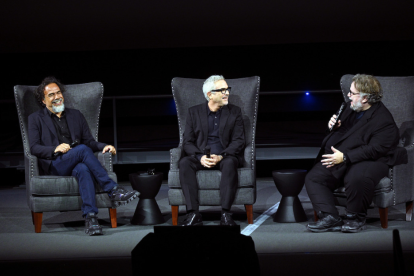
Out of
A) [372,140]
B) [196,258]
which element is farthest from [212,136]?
[196,258]

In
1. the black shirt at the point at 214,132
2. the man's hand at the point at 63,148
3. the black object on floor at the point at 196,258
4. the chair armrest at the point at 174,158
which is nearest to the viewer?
the black object on floor at the point at 196,258

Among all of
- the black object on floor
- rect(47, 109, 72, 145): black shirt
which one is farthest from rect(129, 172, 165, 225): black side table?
the black object on floor

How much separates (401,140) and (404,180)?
0.40 metres

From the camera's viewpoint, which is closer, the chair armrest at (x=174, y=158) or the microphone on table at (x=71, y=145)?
the microphone on table at (x=71, y=145)

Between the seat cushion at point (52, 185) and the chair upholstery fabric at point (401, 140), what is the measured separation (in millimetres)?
1812

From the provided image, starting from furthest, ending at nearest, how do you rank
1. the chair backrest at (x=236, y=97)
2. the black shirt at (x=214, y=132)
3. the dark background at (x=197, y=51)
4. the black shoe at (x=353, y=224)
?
the dark background at (x=197, y=51)
the chair backrest at (x=236, y=97)
the black shirt at (x=214, y=132)
the black shoe at (x=353, y=224)

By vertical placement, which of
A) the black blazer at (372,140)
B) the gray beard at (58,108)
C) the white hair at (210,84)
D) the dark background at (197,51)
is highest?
the dark background at (197,51)

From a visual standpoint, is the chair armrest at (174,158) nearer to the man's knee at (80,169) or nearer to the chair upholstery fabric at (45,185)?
the chair upholstery fabric at (45,185)

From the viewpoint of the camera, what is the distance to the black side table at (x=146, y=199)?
3449 mm

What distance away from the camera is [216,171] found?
3.30 metres

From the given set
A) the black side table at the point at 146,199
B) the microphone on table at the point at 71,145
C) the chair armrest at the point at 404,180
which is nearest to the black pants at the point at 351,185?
the chair armrest at the point at 404,180

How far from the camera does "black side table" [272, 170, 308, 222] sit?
11.1 ft

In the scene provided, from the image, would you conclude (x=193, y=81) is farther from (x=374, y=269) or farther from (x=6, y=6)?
(x=6, y=6)

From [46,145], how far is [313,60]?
19.9 feet
